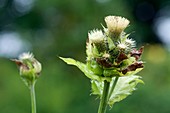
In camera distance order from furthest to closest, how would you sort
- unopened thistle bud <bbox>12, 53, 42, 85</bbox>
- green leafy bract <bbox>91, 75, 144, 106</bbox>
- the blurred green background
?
the blurred green background
unopened thistle bud <bbox>12, 53, 42, 85</bbox>
green leafy bract <bbox>91, 75, 144, 106</bbox>

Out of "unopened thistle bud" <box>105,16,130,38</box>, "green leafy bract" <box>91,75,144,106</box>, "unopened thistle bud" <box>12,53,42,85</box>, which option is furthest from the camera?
"unopened thistle bud" <box>12,53,42,85</box>

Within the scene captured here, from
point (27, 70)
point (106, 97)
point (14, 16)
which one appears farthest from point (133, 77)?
point (14, 16)

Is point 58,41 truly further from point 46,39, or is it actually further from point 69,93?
point 69,93

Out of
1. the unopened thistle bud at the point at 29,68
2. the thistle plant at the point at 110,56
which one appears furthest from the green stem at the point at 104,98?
the unopened thistle bud at the point at 29,68

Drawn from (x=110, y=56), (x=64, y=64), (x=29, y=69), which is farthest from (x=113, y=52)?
(x=64, y=64)

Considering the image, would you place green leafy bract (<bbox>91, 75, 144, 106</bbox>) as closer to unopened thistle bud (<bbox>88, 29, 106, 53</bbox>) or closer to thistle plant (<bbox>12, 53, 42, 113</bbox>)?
unopened thistle bud (<bbox>88, 29, 106, 53</bbox>)

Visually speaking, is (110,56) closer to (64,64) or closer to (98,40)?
(98,40)

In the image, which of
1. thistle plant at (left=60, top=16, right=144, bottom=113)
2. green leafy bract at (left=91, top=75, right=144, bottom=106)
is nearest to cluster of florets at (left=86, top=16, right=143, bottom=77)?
thistle plant at (left=60, top=16, right=144, bottom=113)

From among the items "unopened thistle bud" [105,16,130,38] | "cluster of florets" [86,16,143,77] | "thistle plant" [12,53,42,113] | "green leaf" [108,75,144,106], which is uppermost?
"thistle plant" [12,53,42,113]
